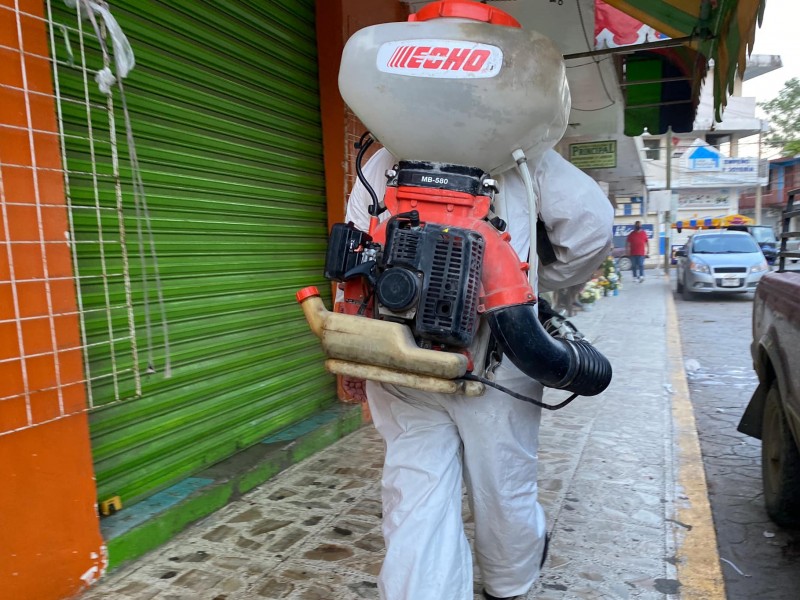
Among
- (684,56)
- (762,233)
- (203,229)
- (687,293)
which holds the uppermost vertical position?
(684,56)

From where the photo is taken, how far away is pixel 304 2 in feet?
13.0

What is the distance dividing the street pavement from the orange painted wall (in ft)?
1.11

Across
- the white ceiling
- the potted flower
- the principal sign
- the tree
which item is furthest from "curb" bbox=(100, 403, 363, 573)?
the tree

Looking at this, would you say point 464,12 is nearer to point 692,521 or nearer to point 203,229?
point 203,229

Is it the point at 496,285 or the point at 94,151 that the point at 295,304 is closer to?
the point at 94,151

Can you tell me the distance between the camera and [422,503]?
Answer: 179 cm

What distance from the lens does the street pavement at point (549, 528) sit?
2.40 meters

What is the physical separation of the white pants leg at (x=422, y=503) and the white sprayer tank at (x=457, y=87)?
2.58 feet

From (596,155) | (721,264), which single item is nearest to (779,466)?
(596,155)

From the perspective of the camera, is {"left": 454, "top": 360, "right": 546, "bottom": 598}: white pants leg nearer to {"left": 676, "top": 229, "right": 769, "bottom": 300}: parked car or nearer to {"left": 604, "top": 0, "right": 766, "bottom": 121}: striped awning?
{"left": 604, "top": 0, "right": 766, "bottom": 121}: striped awning

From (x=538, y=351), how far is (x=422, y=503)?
0.57 metres

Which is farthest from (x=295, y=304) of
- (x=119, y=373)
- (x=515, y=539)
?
(x=515, y=539)

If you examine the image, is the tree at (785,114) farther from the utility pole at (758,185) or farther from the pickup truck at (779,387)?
the pickup truck at (779,387)

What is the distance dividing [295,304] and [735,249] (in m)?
12.7
